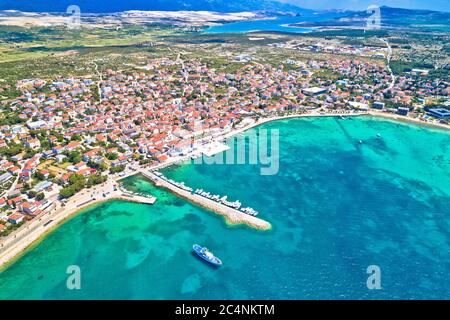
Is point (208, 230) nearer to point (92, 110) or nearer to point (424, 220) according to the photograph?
point (424, 220)

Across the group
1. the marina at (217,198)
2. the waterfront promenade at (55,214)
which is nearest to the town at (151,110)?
the waterfront promenade at (55,214)

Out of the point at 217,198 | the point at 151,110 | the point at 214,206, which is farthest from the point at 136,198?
the point at 151,110

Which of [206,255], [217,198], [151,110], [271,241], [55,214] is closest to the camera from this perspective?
[206,255]

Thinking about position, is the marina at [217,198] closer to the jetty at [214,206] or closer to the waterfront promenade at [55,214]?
the jetty at [214,206]

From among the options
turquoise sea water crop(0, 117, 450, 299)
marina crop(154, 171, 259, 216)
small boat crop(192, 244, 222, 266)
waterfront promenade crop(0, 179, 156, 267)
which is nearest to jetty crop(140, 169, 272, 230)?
marina crop(154, 171, 259, 216)

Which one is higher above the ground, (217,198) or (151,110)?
(151,110)

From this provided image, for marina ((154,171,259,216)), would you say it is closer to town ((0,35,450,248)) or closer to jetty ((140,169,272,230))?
jetty ((140,169,272,230))

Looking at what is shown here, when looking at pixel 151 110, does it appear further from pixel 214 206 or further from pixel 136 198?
pixel 214 206
